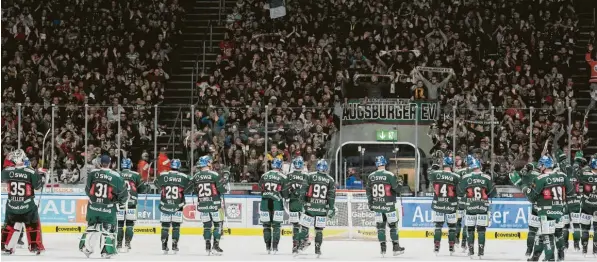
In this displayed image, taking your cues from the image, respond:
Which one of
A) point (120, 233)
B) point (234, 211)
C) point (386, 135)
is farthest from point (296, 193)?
point (386, 135)

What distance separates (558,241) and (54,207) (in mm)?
10981

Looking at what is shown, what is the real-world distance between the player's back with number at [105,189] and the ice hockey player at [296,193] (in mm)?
3110

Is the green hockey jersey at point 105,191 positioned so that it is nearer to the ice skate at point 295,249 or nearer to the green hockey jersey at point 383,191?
the ice skate at point 295,249

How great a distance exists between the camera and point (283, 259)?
65.9ft

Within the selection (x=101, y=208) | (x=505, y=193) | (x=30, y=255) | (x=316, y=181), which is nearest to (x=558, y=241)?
(x=316, y=181)

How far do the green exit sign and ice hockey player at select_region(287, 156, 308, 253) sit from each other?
4.92 meters

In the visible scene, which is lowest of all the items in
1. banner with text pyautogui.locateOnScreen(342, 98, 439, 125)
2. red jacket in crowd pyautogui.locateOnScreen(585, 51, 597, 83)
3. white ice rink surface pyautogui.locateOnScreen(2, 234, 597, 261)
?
white ice rink surface pyautogui.locateOnScreen(2, 234, 597, 261)

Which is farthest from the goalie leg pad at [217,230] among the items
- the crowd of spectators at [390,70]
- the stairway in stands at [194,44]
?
the stairway in stands at [194,44]

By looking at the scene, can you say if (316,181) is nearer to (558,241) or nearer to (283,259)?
(283,259)

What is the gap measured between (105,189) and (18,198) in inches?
61.4

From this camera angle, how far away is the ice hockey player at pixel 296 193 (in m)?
20.5

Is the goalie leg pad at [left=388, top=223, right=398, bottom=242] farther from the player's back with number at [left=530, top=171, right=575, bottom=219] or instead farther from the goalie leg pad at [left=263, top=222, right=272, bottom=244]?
the player's back with number at [left=530, top=171, right=575, bottom=219]

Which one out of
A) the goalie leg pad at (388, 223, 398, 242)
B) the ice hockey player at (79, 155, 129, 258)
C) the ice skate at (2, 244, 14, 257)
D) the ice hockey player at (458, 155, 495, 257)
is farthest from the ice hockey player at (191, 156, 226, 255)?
the ice hockey player at (458, 155, 495, 257)

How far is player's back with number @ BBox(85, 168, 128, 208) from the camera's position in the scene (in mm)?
18797
